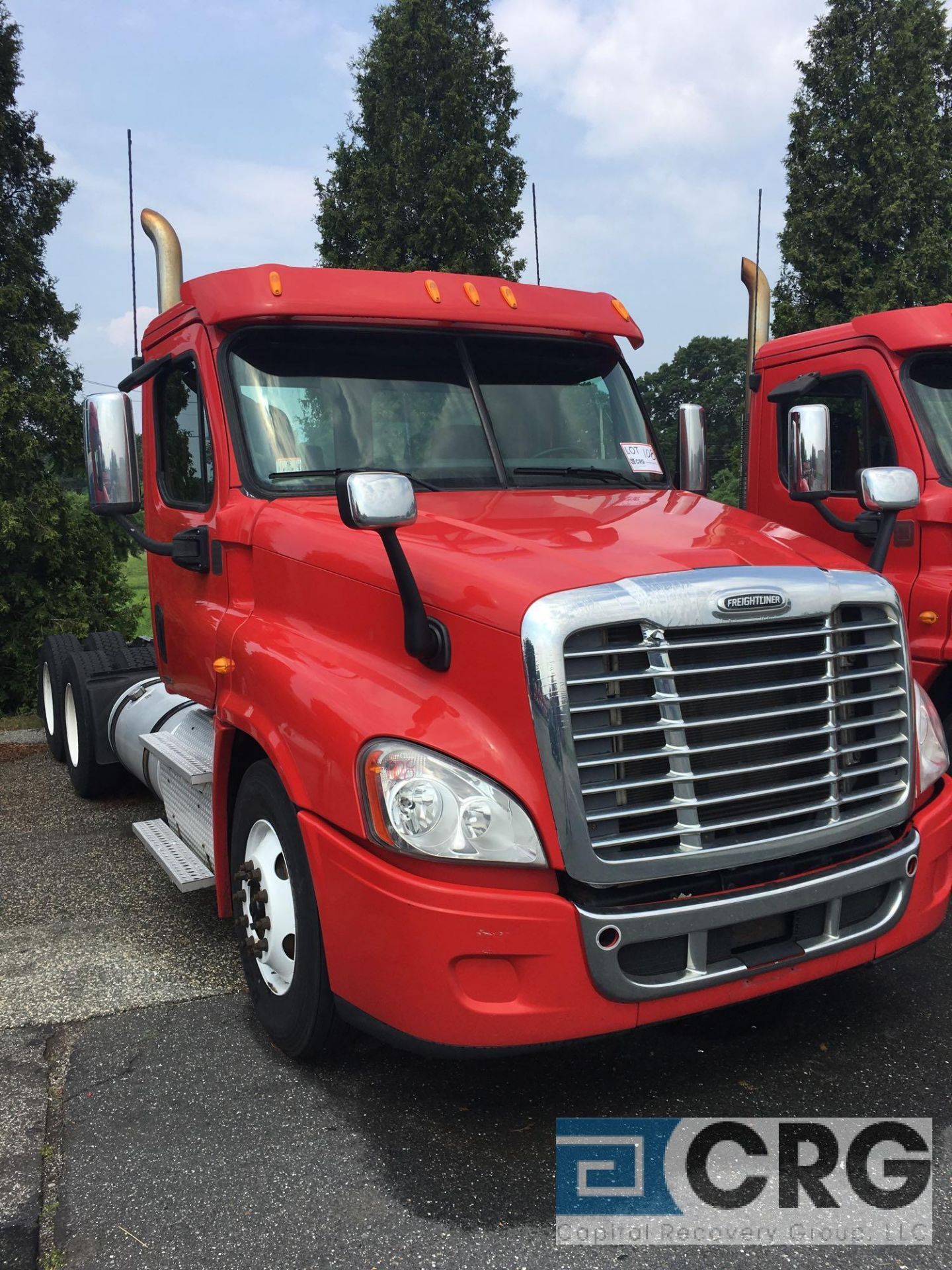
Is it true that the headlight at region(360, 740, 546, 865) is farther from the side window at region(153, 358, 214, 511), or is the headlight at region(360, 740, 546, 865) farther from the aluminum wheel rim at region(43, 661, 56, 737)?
the aluminum wheel rim at region(43, 661, 56, 737)

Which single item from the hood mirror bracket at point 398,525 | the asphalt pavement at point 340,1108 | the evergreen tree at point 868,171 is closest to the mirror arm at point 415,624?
the hood mirror bracket at point 398,525

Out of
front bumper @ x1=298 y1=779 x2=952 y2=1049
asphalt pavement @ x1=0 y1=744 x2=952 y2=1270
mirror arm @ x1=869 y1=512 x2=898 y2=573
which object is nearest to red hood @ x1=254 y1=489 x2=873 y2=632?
mirror arm @ x1=869 y1=512 x2=898 y2=573

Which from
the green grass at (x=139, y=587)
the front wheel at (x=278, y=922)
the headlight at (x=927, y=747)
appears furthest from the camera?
the green grass at (x=139, y=587)

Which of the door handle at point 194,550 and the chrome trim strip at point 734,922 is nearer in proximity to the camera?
the chrome trim strip at point 734,922

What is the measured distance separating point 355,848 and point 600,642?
832 millimetres

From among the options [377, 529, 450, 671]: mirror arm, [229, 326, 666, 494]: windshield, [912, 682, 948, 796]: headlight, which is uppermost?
[229, 326, 666, 494]: windshield

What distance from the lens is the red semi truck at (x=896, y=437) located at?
5090mm

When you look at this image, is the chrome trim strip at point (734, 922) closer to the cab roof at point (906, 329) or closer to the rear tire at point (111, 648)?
the cab roof at point (906, 329)

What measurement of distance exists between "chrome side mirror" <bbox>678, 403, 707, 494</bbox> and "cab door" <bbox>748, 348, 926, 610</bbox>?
749 mm

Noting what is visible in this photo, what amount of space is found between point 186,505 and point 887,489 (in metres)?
2.66

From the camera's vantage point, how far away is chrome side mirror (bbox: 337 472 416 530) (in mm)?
2787

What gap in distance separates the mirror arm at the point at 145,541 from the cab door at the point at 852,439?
291 cm

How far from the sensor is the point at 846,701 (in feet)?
9.91

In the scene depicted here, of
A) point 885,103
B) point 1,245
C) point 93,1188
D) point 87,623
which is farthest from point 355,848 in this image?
point 885,103
